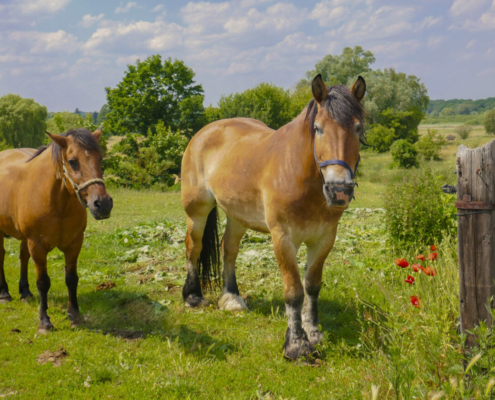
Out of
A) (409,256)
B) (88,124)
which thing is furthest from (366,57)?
(409,256)

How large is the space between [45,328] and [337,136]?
3.79 m

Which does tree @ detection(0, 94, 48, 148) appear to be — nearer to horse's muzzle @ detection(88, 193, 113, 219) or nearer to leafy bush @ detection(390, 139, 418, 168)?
leafy bush @ detection(390, 139, 418, 168)

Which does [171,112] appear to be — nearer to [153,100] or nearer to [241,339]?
[153,100]

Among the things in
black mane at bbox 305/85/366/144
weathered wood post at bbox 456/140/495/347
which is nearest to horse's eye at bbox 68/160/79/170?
black mane at bbox 305/85/366/144

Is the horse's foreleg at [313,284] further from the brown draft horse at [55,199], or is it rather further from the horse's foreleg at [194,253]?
the brown draft horse at [55,199]

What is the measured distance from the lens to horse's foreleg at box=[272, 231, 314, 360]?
3787 mm

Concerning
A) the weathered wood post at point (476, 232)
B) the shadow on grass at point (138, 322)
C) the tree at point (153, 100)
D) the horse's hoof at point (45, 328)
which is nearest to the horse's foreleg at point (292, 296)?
the shadow on grass at point (138, 322)

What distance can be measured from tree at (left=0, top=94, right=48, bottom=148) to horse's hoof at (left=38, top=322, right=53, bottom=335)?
4949 cm

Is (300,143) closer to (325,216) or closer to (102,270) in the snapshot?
(325,216)

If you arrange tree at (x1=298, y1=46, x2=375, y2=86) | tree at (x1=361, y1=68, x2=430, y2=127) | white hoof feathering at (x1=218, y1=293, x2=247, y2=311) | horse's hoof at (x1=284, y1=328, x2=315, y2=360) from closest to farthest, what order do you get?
horse's hoof at (x1=284, y1=328, x2=315, y2=360)
white hoof feathering at (x1=218, y1=293, x2=247, y2=311)
tree at (x1=361, y1=68, x2=430, y2=127)
tree at (x1=298, y1=46, x2=375, y2=86)

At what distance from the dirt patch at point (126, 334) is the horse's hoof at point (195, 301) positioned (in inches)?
39.9

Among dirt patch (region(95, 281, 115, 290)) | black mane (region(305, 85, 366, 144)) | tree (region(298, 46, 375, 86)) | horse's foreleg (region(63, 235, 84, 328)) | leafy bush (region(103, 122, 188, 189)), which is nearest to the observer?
black mane (region(305, 85, 366, 144))

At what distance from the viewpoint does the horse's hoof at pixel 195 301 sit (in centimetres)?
535

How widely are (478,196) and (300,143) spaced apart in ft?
5.09
